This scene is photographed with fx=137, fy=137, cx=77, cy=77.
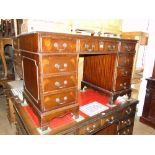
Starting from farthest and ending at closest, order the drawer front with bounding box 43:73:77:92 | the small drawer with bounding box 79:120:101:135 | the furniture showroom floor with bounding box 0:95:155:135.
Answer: the furniture showroom floor with bounding box 0:95:155:135 → the small drawer with bounding box 79:120:101:135 → the drawer front with bounding box 43:73:77:92

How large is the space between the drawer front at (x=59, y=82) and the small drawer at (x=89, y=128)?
46 cm

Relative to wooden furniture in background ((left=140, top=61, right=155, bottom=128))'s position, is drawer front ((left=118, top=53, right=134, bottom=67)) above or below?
above

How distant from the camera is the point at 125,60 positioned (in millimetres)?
1666

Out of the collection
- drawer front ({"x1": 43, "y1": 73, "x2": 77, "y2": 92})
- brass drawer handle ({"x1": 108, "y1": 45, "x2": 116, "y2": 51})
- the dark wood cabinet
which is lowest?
the dark wood cabinet

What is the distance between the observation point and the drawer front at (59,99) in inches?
45.2

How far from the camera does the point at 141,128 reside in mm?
2596

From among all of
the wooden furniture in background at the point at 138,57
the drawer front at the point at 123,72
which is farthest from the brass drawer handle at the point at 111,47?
the wooden furniture in background at the point at 138,57

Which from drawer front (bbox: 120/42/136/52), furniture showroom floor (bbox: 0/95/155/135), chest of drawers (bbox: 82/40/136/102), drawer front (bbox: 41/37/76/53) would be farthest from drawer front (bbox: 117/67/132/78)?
furniture showroom floor (bbox: 0/95/155/135)

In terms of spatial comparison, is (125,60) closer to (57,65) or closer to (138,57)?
(57,65)

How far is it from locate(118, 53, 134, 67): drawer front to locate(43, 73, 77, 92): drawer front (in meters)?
0.66

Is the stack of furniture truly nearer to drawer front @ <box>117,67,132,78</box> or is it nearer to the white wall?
drawer front @ <box>117,67,132,78</box>

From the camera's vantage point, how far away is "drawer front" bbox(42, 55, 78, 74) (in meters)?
1.06

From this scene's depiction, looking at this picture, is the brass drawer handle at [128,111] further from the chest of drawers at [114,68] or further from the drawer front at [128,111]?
the chest of drawers at [114,68]

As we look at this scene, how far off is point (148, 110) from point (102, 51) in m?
1.92
